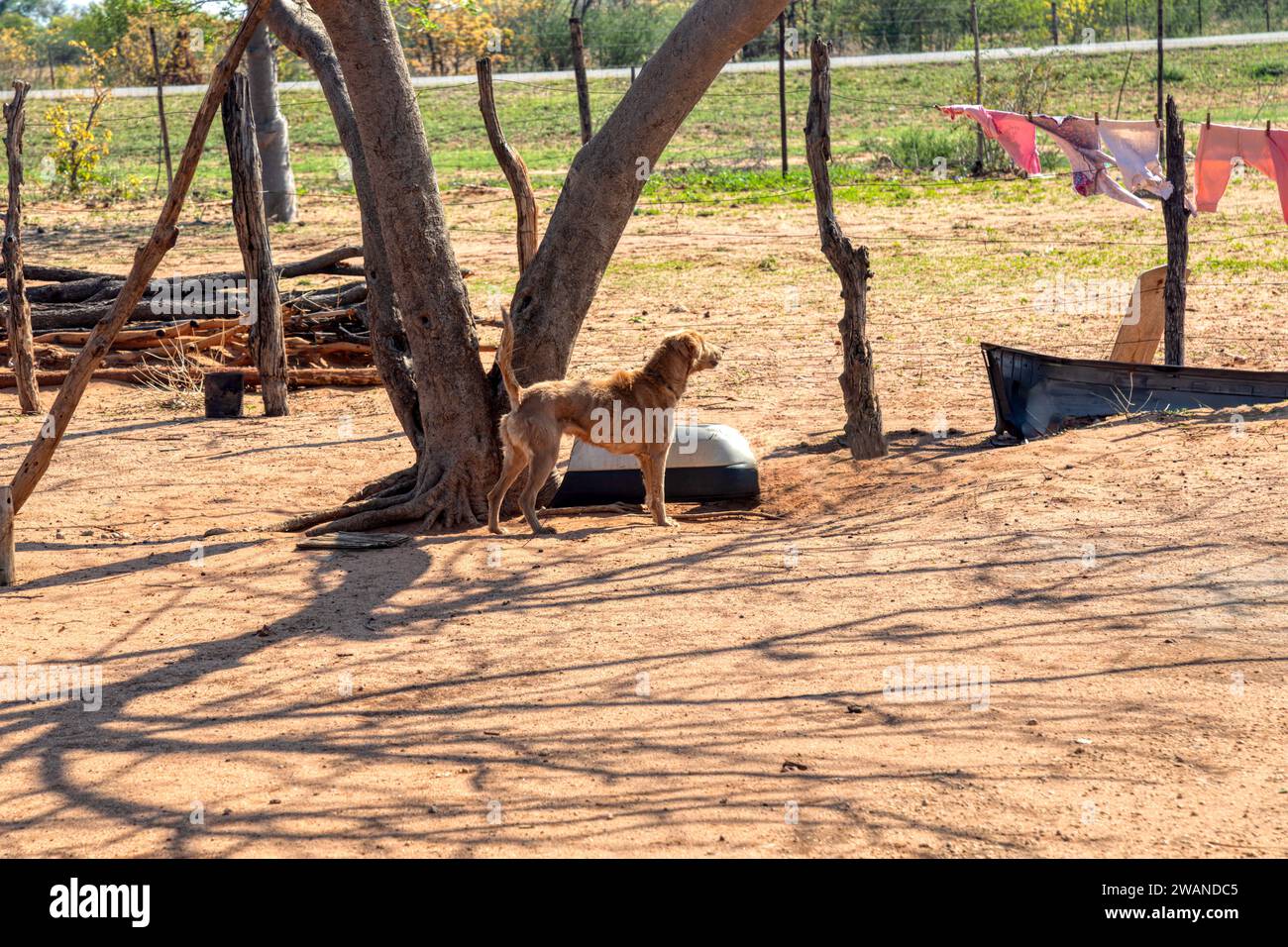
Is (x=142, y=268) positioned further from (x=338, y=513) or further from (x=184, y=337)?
(x=184, y=337)

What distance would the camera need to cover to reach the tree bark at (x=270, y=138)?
24594 mm

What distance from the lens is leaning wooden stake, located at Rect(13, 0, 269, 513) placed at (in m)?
7.12

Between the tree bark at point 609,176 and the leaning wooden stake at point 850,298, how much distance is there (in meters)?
1.38

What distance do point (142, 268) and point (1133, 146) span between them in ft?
28.6

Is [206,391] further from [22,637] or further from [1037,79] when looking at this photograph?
[1037,79]

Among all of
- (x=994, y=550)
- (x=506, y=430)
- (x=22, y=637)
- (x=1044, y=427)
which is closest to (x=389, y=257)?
(x=506, y=430)

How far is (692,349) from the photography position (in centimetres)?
862

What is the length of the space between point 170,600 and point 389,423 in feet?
16.1

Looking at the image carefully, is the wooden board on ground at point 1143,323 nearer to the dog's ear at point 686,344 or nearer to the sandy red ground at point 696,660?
the sandy red ground at point 696,660

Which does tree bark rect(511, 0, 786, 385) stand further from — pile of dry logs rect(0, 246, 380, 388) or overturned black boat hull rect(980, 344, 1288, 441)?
pile of dry logs rect(0, 246, 380, 388)

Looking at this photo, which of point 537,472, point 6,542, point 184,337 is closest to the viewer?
point 6,542

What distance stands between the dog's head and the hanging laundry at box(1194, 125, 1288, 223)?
5.48 m

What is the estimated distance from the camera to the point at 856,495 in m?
8.59

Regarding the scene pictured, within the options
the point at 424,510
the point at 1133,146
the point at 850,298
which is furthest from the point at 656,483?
the point at 1133,146
